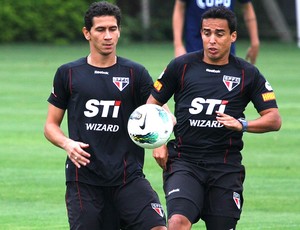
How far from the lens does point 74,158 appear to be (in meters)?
8.25

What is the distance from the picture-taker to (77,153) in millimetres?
8219

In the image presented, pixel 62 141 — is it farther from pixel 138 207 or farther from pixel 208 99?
pixel 208 99

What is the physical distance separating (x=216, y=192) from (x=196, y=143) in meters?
0.42

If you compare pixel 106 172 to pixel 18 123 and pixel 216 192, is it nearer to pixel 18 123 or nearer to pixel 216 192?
pixel 216 192

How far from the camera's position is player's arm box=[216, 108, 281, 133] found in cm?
844

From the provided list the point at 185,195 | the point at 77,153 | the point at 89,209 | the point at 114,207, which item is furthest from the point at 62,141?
the point at 185,195

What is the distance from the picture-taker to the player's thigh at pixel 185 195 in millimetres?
8508

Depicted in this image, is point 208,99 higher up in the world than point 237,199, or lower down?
higher up

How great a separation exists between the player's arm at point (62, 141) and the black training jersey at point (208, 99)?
2.54 feet

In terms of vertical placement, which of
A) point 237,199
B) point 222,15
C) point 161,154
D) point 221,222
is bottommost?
point 221,222

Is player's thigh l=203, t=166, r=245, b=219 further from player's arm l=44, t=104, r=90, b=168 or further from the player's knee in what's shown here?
player's arm l=44, t=104, r=90, b=168

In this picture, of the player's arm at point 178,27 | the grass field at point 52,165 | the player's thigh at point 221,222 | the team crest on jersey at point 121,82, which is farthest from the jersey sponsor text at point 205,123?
the player's arm at point 178,27

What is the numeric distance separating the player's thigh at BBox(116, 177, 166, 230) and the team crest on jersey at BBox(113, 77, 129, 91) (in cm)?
71

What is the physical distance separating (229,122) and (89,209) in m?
1.21
